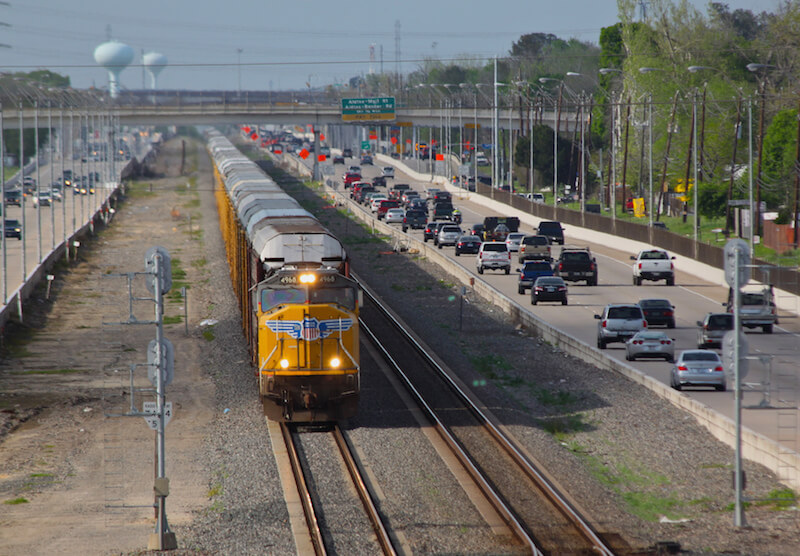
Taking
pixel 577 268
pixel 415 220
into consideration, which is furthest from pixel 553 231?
pixel 577 268

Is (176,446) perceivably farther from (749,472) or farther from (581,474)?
(749,472)

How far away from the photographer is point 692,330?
147 ft

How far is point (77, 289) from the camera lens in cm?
5919

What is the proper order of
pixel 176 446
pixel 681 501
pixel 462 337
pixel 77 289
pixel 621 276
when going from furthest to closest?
pixel 621 276, pixel 77 289, pixel 462 337, pixel 176 446, pixel 681 501

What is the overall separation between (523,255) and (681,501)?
4501 centimetres

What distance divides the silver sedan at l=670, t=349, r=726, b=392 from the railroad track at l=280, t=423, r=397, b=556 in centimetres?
1048

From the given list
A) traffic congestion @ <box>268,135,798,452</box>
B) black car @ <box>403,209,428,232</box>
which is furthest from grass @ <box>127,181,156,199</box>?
black car @ <box>403,209,428,232</box>

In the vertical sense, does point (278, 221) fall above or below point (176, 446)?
above

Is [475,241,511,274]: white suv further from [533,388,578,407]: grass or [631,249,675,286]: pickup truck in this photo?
[533,388,578,407]: grass

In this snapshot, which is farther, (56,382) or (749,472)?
(56,382)

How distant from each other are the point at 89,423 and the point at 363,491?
443 inches

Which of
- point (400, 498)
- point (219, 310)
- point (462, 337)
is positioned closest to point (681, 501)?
point (400, 498)

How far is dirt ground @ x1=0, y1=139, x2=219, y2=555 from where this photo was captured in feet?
71.0

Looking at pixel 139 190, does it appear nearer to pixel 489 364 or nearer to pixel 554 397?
pixel 489 364
